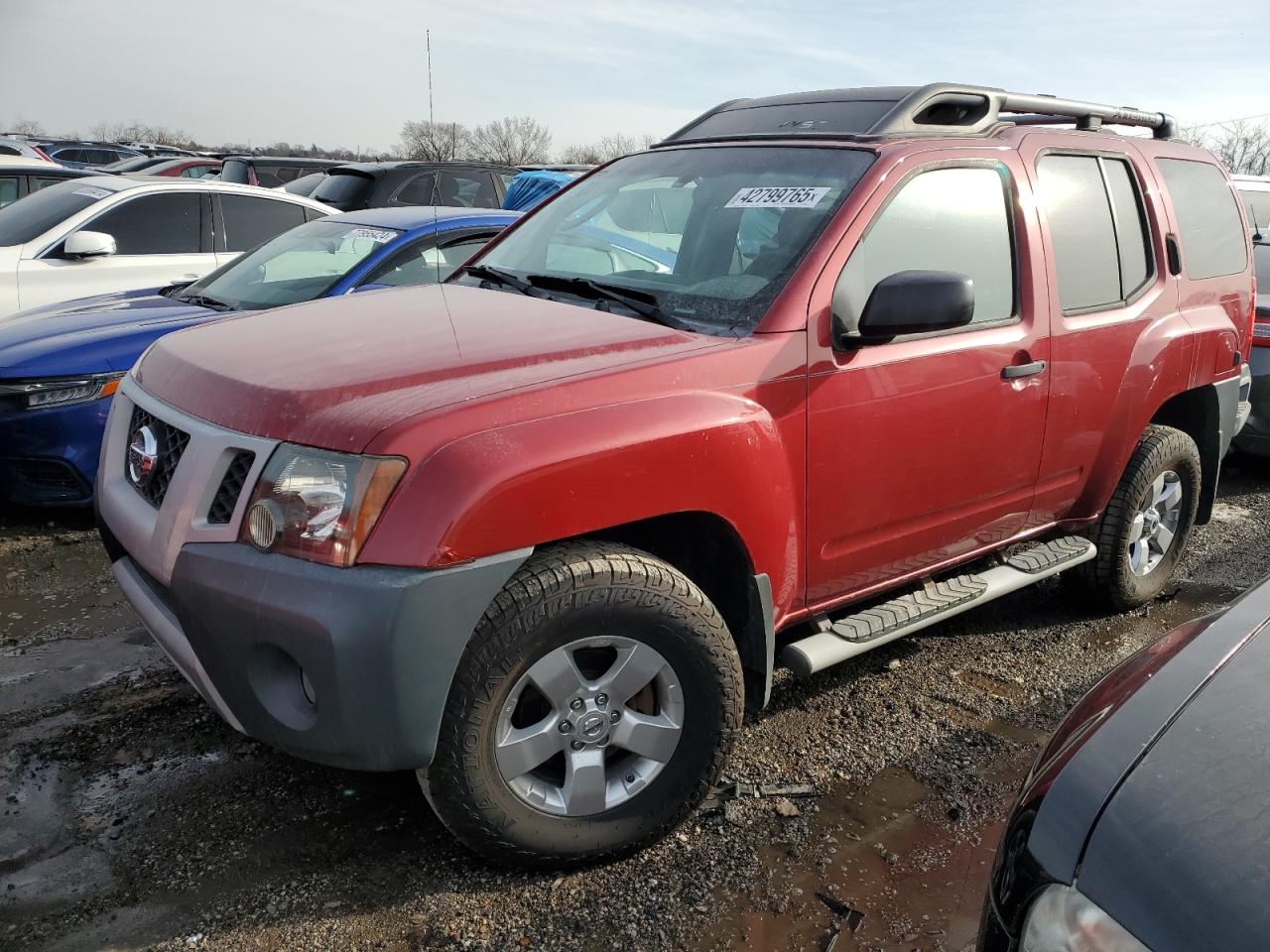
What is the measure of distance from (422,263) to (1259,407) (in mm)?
4938

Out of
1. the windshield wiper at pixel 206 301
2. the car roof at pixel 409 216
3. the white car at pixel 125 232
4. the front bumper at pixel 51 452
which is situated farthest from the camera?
the white car at pixel 125 232

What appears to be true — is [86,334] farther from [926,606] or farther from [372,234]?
[926,606]

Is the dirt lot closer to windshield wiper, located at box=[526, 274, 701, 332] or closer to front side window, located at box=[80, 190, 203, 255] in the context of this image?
windshield wiper, located at box=[526, 274, 701, 332]

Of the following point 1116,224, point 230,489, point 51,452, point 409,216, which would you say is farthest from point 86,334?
point 1116,224


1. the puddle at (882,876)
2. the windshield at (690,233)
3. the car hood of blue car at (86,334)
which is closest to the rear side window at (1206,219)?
the windshield at (690,233)

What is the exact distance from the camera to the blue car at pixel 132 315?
4629 millimetres

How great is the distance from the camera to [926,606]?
324 centimetres

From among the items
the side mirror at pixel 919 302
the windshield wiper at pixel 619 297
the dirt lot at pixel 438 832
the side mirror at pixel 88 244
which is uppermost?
the side mirror at pixel 919 302

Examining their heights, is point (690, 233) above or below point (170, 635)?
above

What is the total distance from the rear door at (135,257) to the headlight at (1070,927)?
6.58 meters

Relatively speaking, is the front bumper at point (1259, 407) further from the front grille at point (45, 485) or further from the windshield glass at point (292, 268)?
the front grille at point (45, 485)

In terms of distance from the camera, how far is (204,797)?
2.81 m

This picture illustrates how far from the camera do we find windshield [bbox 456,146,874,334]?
289 centimetres

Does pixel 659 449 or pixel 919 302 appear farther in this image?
pixel 919 302
